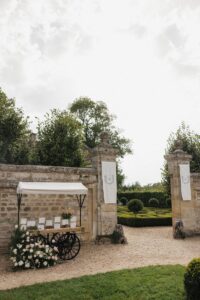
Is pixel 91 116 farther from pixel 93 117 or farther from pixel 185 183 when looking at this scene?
pixel 185 183

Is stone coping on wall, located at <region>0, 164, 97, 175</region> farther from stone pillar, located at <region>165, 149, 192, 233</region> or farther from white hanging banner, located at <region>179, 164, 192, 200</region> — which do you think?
Answer: white hanging banner, located at <region>179, 164, 192, 200</region>

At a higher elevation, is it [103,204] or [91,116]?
[91,116]

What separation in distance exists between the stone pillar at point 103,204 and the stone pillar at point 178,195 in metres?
2.96

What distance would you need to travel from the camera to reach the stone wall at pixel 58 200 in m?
8.30

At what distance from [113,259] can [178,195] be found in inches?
198

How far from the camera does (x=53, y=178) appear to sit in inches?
362

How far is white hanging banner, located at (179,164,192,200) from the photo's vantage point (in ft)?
37.4

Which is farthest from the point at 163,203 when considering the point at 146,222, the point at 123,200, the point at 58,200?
the point at 58,200

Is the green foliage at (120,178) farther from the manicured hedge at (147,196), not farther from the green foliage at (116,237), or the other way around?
the green foliage at (116,237)

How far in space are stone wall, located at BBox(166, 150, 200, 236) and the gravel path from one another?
3.00 feet

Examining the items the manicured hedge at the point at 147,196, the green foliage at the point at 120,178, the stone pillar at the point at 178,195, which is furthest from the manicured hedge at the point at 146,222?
the green foliage at the point at 120,178

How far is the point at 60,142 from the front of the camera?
14008mm

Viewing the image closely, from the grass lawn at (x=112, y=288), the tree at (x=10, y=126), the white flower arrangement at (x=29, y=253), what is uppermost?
the tree at (x=10, y=126)

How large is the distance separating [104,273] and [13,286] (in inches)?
76.3
